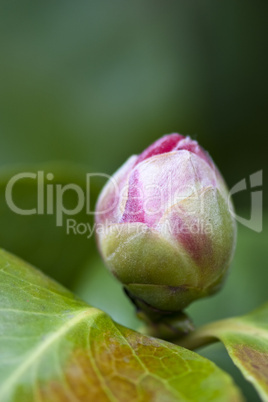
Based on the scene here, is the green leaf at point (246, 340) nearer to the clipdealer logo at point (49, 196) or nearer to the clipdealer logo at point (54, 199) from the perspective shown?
the clipdealer logo at point (54, 199)

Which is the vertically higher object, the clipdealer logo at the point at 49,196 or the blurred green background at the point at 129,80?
the blurred green background at the point at 129,80

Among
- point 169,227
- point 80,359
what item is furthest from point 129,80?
point 80,359

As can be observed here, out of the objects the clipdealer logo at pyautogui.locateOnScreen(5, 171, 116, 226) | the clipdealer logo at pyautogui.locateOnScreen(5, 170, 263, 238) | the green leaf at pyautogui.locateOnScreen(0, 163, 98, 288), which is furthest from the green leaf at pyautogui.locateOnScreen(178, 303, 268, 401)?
the green leaf at pyautogui.locateOnScreen(0, 163, 98, 288)

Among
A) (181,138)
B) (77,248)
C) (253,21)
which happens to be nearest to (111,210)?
(181,138)

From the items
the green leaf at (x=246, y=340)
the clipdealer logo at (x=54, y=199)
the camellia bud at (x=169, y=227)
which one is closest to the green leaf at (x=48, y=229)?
the clipdealer logo at (x=54, y=199)

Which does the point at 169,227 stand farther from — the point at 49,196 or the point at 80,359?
the point at 49,196

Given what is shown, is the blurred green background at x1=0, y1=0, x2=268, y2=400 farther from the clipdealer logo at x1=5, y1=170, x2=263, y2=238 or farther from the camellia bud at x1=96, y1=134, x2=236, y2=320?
the camellia bud at x1=96, y1=134, x2=236, y2=320
